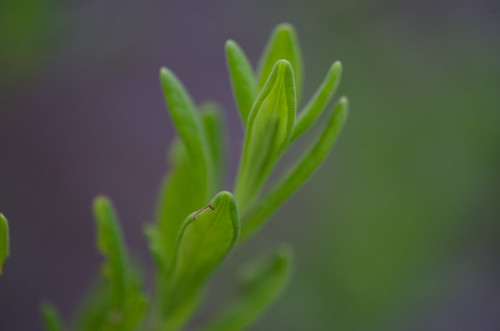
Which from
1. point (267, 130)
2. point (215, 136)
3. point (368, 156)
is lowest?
point (267, 130)

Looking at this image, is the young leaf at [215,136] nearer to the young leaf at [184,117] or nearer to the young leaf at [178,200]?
the young leaf at [178,200]

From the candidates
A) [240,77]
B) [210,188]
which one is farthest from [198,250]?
[240,77]

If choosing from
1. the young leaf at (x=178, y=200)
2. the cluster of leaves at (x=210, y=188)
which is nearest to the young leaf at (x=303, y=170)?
the cluster of leaves at (x=210, y=188)

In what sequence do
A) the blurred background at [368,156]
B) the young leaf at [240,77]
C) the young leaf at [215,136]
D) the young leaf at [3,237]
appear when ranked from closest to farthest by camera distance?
the young leaf at [3,237], the young leaf at [240,77], the young leaf at [215,136], the blurred background at [368,156]

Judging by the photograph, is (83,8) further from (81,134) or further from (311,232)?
(81,134)

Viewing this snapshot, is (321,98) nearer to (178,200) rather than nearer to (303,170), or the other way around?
(303,170)

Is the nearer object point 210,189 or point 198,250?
point 198,250
